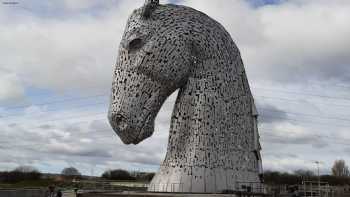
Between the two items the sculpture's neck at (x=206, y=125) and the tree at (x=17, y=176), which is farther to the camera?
the tree at (x=17, y=176)

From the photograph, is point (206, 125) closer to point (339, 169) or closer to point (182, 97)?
point (182, 97)

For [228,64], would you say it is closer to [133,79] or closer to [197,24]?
[197,24]

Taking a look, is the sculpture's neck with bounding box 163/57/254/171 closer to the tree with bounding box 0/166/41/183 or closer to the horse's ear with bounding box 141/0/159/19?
the horse's ear with bounding box 141/0/159/19

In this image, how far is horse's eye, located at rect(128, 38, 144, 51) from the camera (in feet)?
58.2

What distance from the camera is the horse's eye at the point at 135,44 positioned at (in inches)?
698

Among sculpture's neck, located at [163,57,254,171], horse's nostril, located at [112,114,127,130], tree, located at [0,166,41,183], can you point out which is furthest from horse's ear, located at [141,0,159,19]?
tree, located at [0,166,41,183]

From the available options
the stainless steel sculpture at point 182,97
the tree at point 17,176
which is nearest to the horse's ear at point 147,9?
the stainless steel sculpture at point 182,97

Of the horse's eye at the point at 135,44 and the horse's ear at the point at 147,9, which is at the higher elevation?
the horse's ear at the point at 147,9

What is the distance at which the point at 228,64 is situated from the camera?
18.9 metres

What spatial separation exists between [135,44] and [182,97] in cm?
272

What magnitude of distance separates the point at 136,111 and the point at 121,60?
212 centimetres

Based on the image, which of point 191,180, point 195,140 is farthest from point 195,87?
point 191,180

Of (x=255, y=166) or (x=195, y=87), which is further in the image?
(x=255, y=166)

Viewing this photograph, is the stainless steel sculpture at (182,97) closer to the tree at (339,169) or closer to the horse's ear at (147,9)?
the horse's ear at (147,9)
